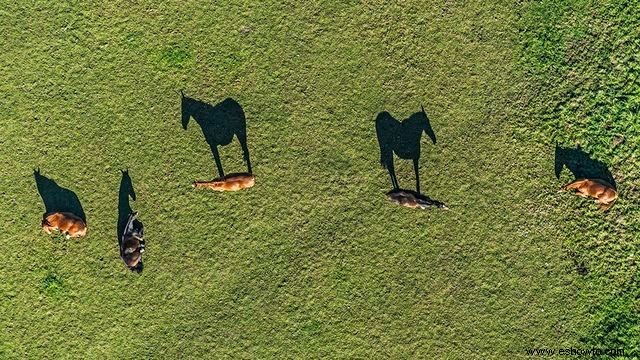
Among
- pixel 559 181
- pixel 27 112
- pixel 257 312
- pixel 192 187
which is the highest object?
pixel 27 112

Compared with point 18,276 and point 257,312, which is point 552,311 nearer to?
point 257,312

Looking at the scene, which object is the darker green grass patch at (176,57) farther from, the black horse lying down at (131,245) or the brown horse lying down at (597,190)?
the brown horse lying down at (597,190)

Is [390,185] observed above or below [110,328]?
above

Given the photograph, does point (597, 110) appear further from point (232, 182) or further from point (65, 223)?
point (65, 223)

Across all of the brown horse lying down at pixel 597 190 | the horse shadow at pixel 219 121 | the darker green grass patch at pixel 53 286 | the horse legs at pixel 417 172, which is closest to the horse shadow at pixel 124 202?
the darker green grass patch at pixel 53 286

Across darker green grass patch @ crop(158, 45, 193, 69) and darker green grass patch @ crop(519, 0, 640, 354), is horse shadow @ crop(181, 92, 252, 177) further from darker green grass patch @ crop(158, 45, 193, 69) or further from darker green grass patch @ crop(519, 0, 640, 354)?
darker green grass patch @ crop(519, 0, 640, 354)

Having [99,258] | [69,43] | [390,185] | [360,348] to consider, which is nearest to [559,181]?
[390,185]
